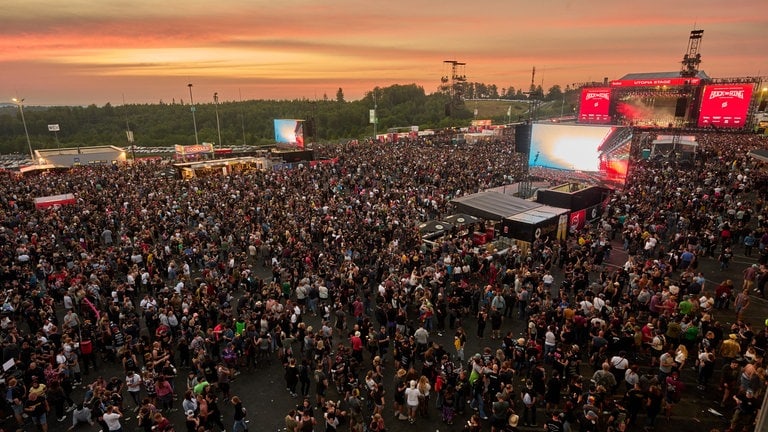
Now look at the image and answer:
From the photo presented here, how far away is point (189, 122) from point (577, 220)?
351ft

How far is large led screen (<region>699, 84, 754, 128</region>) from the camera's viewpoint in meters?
35.8

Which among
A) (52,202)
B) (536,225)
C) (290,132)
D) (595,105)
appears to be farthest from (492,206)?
(290,132)

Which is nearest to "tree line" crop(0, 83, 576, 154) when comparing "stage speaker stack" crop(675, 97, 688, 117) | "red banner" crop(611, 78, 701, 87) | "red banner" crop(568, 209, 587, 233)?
"red banner" crop(611, 78, 701, 87)

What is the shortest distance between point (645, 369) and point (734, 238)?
12071mm

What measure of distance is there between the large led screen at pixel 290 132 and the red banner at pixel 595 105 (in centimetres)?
3417

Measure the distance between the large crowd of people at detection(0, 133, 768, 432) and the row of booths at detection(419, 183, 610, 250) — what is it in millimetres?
824

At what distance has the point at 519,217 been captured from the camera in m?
19.9

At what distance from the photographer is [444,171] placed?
35562 mm

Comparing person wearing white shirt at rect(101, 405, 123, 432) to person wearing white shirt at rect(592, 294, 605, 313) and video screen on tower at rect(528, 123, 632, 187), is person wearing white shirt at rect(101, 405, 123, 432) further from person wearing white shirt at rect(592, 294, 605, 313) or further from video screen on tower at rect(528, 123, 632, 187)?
video screen on tower at rect(528, 123, 632, 187)

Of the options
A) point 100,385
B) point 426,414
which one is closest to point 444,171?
point 426,414

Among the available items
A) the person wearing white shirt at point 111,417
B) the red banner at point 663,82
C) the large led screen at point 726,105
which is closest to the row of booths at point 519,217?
the person wearing white shirt at point 111,417

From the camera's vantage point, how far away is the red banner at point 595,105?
4759 cm

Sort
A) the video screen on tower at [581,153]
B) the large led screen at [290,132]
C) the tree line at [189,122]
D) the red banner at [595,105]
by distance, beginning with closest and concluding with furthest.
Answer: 1. the video screen on tower at [581,153]
2. the red banner at [595,105]
3. the large led screen at [290,132]
4. the tree line at [189,122]

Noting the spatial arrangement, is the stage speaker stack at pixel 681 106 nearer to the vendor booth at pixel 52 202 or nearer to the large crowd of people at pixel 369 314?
the large crowd of people at pixel 369 314
